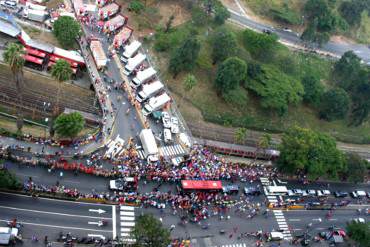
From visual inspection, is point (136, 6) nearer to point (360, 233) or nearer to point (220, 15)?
point (220, 15)

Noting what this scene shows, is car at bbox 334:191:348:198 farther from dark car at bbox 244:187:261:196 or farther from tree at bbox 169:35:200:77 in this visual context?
tree at bbox 169:35:200:77

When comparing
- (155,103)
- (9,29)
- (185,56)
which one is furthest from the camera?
(185,56)

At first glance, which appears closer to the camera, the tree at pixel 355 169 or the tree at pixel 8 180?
the tree at pixel 8 180

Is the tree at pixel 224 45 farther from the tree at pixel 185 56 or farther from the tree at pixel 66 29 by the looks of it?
the tree at pixel 66 29

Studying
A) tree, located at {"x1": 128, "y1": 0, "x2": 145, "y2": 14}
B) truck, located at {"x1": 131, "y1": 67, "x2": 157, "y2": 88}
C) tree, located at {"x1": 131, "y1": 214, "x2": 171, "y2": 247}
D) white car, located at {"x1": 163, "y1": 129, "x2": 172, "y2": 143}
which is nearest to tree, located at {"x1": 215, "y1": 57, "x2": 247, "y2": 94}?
truck, located at {"x1": 131, "y1": 67, "x2": 157, "y2": 88}

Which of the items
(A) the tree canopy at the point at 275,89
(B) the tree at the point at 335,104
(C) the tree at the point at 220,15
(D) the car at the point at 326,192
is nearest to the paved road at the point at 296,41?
(C) the tree at the point at 220,15

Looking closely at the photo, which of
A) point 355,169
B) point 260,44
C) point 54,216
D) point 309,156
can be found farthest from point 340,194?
point 54,216

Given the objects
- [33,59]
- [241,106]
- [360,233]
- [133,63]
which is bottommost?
[360,233]
